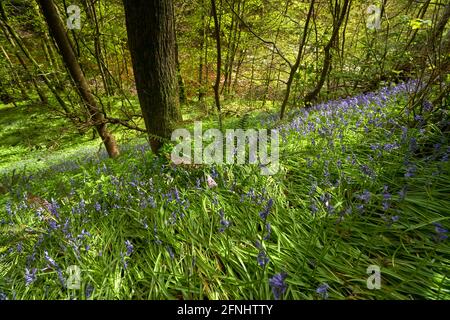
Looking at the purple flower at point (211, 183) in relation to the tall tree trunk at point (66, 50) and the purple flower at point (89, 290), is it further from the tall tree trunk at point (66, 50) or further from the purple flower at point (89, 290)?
the tall tree trunk at point (66, 50)

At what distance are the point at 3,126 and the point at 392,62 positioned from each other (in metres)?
17.7

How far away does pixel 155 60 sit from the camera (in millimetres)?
2994

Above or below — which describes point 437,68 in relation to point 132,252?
above

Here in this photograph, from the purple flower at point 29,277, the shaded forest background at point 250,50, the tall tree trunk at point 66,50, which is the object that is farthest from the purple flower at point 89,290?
the tall tree trunk at point 66,50

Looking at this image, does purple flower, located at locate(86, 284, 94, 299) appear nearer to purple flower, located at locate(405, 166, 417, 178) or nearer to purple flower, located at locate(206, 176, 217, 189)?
purple flower, located at locate(206, 176, 217, 189)

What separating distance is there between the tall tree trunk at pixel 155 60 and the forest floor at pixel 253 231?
0.63 m

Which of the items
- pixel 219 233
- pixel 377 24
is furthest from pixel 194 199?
pixel 377 24

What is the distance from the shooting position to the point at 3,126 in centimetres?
1383

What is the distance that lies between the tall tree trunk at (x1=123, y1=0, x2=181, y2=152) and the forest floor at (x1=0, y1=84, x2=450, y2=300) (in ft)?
2.08

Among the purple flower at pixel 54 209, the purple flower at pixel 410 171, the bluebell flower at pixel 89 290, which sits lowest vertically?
the bluebell flower at pixel 89 290

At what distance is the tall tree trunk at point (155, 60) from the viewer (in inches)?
110

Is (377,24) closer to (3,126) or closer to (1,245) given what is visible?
(1,245)

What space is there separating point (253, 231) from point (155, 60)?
2.21 metres

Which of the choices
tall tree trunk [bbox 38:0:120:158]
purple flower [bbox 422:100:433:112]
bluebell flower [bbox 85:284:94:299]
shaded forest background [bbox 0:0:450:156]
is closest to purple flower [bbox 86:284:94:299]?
bluebell flower [bbox 85:284:94:299]
